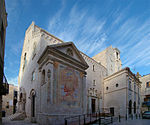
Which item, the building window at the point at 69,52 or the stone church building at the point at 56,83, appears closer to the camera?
the stone church building at the point at 56,83

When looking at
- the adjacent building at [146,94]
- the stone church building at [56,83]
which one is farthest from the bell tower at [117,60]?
the stone church building at [56,83]

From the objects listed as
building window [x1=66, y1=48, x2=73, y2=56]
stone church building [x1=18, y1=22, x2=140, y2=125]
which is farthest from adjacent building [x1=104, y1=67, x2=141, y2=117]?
building window [x1=66, y1=48, x2=73, y2=56]

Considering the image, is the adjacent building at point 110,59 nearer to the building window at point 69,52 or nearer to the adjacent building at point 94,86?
the adjacent building at point 94,86

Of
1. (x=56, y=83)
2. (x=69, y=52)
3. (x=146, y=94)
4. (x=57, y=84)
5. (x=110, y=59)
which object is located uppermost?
(x=110, y=59)

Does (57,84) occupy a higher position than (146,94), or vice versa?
(57,84)

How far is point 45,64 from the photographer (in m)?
13.8

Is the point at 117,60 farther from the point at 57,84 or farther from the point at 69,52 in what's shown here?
the point at 57,84

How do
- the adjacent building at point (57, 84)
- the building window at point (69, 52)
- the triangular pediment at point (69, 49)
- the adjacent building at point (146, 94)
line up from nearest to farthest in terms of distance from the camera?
the adjacent building at point (57, 84)
the triangular pediment at point (69, 49)
the building window at point (69, 52)
the adjacent building at point (146, 94)

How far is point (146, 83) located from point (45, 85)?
2936cm

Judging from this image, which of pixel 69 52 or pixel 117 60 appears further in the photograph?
pixel 117 60

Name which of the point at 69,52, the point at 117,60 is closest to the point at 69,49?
the point at 69,52

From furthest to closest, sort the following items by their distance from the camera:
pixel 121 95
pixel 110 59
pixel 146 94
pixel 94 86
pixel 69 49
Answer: pixel 110 59 → pixel 146 94 → pixel 94 86 → pixel 121 95 → pixel 69 49

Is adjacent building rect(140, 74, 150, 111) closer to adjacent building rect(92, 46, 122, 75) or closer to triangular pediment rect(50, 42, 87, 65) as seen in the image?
adjacent building rect(92, 46, 122, 75)

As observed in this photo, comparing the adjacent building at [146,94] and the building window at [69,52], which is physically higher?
the building window at [69,52]
